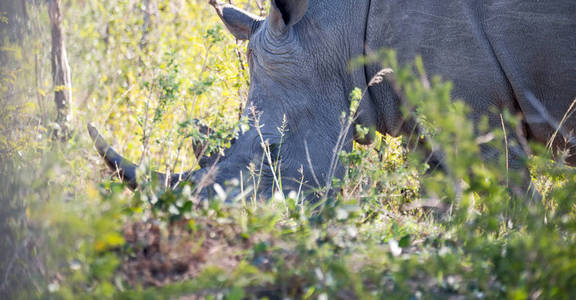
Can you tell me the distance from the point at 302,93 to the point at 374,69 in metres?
0.57

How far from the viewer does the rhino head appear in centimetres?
444

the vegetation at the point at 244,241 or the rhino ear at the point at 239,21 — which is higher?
the rhino ear at the point at 239,21

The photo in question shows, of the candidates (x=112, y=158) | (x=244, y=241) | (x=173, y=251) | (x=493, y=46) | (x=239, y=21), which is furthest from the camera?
(x=239, y=21)

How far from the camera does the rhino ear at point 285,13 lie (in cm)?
443

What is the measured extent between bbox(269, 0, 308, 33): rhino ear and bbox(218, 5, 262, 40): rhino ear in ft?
1.56

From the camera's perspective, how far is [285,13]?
454 cm

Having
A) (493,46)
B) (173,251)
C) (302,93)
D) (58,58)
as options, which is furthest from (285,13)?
(58,58)

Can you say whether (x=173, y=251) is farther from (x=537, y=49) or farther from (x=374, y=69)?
(x=537, y=49)

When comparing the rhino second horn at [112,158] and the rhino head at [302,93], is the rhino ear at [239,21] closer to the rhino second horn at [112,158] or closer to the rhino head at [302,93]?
the rhino head at [302,93]

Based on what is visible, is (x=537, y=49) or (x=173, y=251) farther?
(x=537, y=49)

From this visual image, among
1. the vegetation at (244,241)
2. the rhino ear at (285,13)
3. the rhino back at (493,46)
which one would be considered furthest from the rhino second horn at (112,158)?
the rhino back at (493,46)

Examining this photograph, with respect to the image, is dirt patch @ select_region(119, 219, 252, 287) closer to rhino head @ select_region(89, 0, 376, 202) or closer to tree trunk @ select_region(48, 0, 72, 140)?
rhino head @ select_region(89, 0, 376, 202)

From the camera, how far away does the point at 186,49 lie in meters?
7.98

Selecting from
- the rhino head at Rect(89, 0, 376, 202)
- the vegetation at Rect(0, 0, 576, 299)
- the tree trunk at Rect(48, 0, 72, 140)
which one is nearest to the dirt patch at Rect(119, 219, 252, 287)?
the vegetation at Rect(0, 0, 576, 299)
